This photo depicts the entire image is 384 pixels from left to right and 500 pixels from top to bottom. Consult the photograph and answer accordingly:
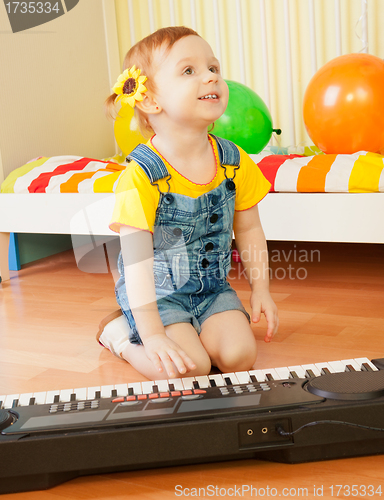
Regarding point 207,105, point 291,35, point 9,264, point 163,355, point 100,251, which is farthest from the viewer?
point 291,35

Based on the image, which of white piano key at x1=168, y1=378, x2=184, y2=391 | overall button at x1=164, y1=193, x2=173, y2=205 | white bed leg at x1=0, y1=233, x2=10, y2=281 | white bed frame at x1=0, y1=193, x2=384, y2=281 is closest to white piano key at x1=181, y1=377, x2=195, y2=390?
Result: white piano key at x1=168, y1=378, x2=184, y2=391

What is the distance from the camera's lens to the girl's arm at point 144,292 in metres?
0.77

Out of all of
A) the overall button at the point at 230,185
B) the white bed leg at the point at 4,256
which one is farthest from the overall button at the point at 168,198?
the white bed leg at the point at 4,256

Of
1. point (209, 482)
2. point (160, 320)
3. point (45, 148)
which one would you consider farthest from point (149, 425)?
point (45, 148)

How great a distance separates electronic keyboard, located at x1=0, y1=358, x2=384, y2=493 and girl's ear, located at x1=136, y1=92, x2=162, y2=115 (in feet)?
1.55

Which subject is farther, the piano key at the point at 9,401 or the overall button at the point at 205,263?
the overall button at the point at 205,263

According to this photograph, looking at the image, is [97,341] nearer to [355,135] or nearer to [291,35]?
[355,135]

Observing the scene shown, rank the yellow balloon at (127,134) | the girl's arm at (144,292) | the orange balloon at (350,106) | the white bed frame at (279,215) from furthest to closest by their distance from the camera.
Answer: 1. the yellow balloon at (127,134)
2. the orange balloon at (350,106)
3. the white bed frame at (279,215)
4. the girl's arm at (144,292)

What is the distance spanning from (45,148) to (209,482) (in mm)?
1605

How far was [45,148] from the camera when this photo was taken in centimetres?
197

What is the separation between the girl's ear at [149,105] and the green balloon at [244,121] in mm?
735

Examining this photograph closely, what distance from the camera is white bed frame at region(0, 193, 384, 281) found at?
4.11 ft

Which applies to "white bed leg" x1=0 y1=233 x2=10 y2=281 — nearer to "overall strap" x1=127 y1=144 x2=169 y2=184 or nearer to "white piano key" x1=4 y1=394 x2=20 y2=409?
"overall strap" x1=127 y1=144 x2=169 y2=184

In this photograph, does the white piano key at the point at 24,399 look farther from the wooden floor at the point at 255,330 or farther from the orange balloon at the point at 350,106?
the orange balloon at the point at 350,106
